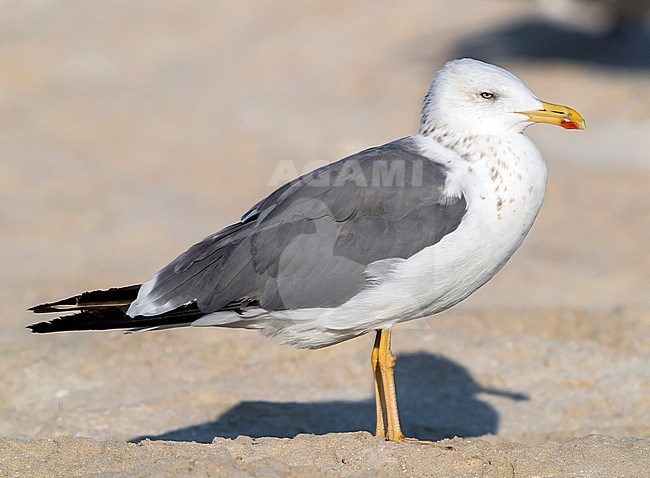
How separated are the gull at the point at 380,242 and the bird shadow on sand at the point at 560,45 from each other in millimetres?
9843

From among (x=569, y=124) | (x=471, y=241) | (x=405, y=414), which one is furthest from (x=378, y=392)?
(x=569, y=124)

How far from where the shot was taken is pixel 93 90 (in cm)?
1384

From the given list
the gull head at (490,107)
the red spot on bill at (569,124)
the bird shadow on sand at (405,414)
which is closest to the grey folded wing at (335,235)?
the gull head at (490,107)

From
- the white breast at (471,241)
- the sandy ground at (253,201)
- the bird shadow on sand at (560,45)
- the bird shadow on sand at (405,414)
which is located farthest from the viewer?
the bird shadow on sand at (560,45)

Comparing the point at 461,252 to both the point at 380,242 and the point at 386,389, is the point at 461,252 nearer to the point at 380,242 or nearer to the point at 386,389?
the point at 380,242

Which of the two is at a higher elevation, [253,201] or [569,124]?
[253,201]

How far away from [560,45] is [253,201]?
668 cm

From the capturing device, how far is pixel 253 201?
10.4 m

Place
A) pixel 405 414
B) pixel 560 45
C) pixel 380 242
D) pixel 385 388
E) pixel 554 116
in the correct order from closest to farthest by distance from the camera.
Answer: pixel 380 242
pixel 554 116
pixel 385 388
pixel 405 414
pixel 560 45

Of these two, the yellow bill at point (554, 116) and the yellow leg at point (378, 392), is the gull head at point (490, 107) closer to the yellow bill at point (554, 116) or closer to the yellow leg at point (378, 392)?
the yellow bill at point (554, 116)

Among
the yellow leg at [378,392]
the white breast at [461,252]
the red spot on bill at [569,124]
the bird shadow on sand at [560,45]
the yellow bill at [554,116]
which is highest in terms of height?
the bird shadow on sand at [560,45]

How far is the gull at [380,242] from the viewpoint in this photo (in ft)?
14.9

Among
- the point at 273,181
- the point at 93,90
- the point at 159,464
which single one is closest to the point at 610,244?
the point at 273,181

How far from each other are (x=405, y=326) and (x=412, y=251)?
298cm
